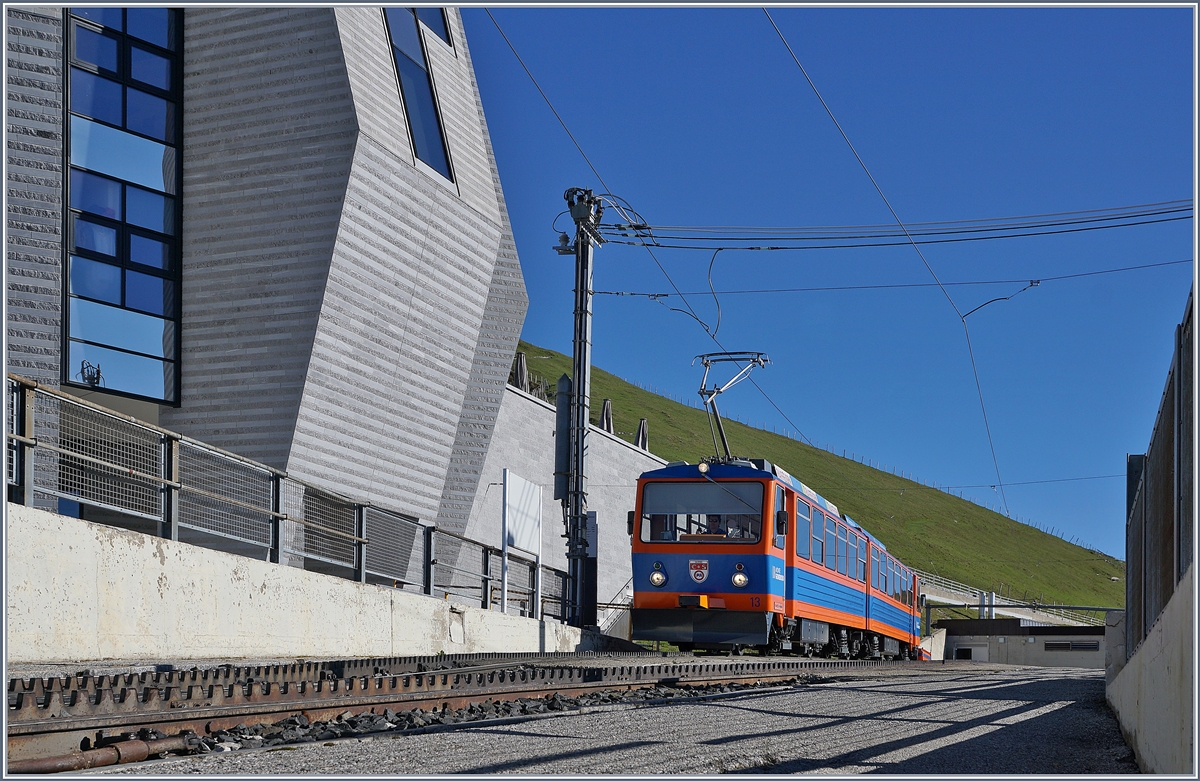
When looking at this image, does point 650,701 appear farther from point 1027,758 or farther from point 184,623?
point 184,623

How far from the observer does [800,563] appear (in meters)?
18.6

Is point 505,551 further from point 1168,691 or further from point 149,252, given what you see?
point 1168,691

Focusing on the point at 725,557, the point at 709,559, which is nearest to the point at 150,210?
the point at 709,559

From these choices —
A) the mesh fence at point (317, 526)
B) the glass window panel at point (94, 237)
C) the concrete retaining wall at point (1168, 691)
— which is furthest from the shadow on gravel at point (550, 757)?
the glass window panel at point (94, 237)

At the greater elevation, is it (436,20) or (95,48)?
(436,20)

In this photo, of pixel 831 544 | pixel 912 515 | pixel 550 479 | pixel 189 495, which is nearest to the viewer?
pixel 189 495

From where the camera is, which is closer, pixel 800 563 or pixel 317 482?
pixel 800 563

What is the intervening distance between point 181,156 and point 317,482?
20.6 feet

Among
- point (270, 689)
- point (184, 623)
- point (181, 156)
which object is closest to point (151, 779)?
point (270, 689)

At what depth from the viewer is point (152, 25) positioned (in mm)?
20375

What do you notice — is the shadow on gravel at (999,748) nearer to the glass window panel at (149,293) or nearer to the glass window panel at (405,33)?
the glass window panel at (149,293)

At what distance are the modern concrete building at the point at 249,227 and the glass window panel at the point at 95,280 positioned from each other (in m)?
0.03

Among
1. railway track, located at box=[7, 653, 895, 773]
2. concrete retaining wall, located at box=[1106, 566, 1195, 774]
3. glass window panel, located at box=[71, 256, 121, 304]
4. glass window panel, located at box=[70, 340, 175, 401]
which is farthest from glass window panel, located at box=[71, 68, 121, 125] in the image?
concrete retaining wall, located at box=[1106, 566, 1195, 774]

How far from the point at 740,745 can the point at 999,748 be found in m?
1.74
